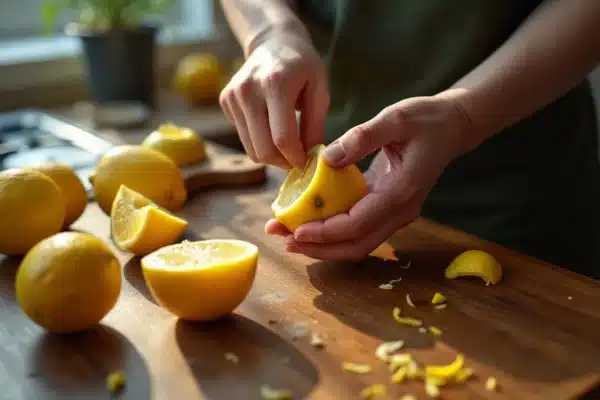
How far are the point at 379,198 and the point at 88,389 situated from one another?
0.44 metres

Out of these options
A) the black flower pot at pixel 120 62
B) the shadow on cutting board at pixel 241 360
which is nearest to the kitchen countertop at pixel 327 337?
the shadow on cutting board at pixel 241 360

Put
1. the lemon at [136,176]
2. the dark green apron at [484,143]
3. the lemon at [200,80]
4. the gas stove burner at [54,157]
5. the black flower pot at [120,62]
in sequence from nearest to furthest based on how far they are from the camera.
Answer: the lemon at [136,176], the dark green apron at [484,143], the gas stove burner at [54,157], the black flower pot at [120,62], the lemon at [200,80]

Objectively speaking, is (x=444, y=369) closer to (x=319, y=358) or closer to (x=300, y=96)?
(x=319, y=358)

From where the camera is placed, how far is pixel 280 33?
1191 millimetres

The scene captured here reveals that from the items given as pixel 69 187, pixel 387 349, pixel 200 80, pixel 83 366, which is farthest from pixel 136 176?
pixel 200 80

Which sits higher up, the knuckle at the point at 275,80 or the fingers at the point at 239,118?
the knuckle at the point at 275,80

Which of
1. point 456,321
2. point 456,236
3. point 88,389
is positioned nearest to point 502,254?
point 456,236

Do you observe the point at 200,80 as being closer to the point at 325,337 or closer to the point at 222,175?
the point at 222,175

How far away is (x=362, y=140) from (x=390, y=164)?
9 centimetres

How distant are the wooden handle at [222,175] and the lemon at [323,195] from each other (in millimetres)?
366

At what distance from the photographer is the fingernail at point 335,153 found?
3.16 feet

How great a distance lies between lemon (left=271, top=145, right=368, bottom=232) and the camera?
98 cm

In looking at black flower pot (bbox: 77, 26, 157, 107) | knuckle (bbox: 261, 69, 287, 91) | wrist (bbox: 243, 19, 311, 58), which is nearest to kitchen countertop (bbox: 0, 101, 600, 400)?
knuckle (bbox: 261, 69, 287, 91)

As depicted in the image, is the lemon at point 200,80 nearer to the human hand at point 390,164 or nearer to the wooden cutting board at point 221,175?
the wooden cutting board at point 221,175
